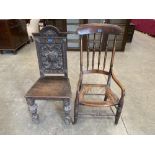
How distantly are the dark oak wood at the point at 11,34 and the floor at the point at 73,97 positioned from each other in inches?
8.9

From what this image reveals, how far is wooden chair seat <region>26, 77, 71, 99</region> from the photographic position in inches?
56.4

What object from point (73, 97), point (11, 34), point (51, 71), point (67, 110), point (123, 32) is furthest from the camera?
point (123, 32)

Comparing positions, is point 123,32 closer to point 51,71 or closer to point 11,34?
point 51,71

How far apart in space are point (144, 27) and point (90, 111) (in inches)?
174

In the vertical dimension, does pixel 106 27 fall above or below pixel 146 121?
above

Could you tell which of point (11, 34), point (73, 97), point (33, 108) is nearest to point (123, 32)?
point (73, 97)

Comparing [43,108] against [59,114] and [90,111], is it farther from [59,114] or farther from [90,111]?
[90,111]

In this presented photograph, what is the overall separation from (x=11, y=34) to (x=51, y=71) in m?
2.03

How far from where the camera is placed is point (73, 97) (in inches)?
79.9

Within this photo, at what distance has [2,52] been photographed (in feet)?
11.3

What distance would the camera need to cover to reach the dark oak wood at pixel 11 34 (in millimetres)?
3078

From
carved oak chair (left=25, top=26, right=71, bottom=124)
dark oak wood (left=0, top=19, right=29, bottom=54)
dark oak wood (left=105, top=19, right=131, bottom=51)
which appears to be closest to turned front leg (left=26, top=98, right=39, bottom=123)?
carved oak chair (left=25, top=26, right=71, bottom=124)

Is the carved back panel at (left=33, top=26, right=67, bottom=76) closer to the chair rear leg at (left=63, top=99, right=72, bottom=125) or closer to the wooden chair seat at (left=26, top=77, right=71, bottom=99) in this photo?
the wooden chair seat at (left=26, top=77, right=71, bottom=99)
